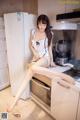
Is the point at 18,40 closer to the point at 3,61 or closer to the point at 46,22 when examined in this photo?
the point at 46,22

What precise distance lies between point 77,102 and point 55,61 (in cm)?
82

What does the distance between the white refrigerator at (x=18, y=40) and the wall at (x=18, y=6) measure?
0.49 metres

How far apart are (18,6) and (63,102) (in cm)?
201

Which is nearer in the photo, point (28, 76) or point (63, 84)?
point (63, 84)

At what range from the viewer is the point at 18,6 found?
2453mm

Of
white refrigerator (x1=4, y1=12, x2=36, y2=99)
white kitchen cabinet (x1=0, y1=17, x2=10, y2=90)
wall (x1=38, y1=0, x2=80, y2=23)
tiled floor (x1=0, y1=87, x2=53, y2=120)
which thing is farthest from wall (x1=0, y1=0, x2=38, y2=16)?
tiled floor (x1=0, y1=87, x2=53, y2=120)

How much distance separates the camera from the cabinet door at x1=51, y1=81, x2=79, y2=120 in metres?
1.32

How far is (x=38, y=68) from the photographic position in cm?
166

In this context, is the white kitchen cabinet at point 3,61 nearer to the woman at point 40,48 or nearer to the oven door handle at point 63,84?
the woman at point 40,48

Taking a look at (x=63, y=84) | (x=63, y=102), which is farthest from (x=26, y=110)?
(x=63, y=84)

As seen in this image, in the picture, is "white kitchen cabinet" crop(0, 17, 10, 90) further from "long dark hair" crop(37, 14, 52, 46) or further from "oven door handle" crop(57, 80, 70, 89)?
"oven door handle" crop(57, 80, 70, 89)

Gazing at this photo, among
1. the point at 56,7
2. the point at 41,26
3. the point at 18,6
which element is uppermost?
the point at 18,6

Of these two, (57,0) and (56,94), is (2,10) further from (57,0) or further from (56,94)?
(56,94)

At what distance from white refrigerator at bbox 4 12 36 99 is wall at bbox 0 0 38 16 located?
487 millimetres
